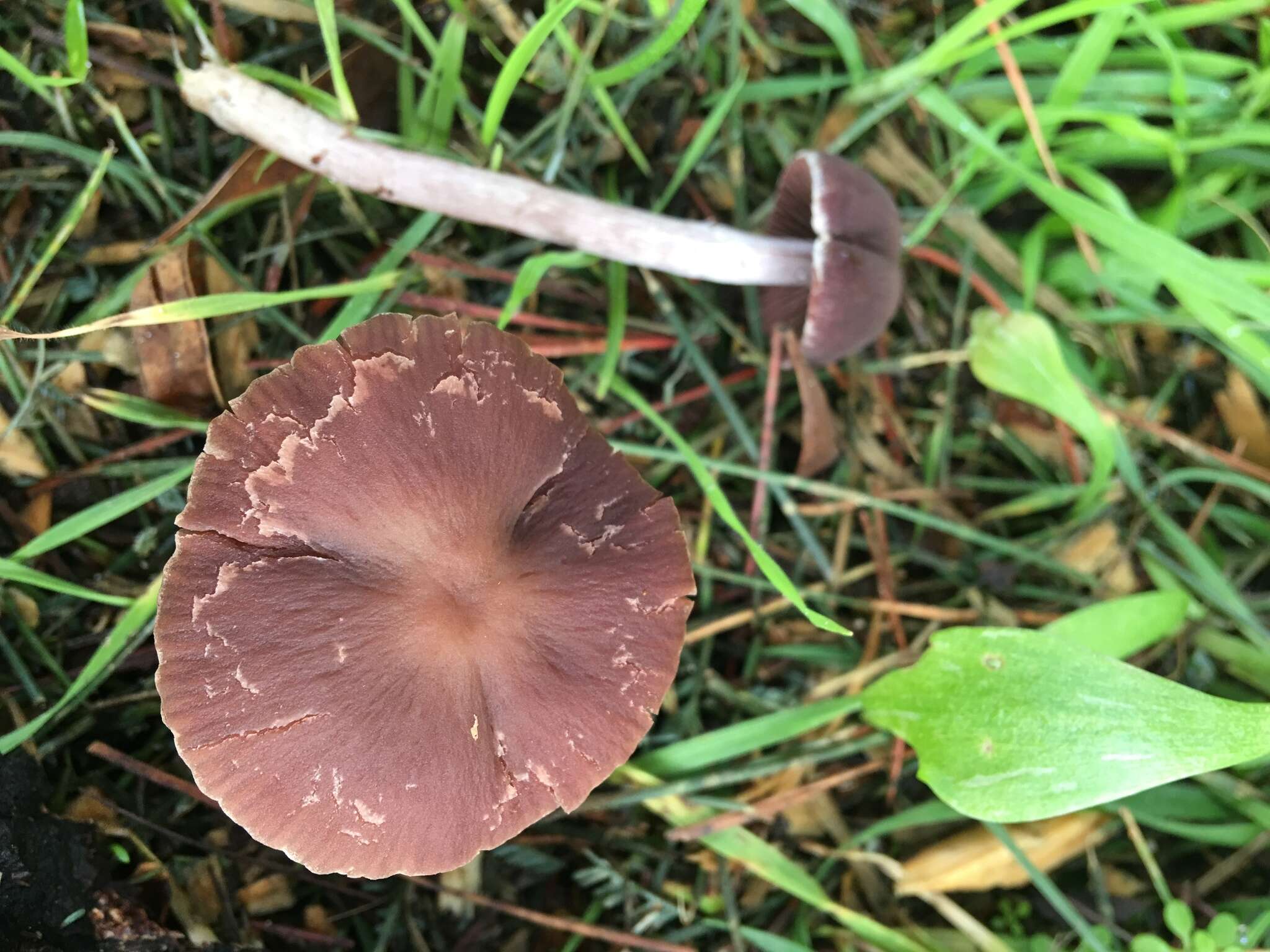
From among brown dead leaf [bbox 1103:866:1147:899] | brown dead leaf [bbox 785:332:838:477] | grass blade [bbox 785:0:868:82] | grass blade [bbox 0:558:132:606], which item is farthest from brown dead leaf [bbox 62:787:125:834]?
grass blade [bbox 785:0:868:82]

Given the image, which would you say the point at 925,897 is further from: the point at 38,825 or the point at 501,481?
the point at 38,825

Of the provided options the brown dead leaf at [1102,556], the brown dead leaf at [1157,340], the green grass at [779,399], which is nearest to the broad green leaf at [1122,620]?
the green grass at [779,399]

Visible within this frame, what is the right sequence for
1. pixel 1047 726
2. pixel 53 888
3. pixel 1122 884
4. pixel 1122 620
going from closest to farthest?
pixel 53 888 → pixel 1047 726 → pixel 1122 620 → pixel 1122 884

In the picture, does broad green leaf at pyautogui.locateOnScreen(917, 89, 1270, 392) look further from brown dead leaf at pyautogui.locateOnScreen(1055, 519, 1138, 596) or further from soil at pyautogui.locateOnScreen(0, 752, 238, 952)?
soil at pyautogui.locateOnScreen(0, 752, 238, 952)

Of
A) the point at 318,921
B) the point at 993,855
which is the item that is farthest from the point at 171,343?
Result: the point at 993,855

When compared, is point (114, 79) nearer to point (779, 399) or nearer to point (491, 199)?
point (491, 199)

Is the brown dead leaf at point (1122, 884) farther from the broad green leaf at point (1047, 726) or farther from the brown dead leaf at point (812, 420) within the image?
the brown dead leaf at point (812, 420)
